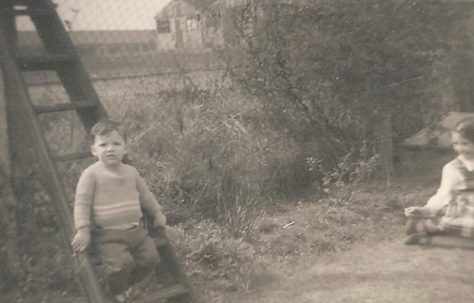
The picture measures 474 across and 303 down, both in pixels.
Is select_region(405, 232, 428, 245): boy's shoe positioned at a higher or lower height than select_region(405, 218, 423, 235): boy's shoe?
lower

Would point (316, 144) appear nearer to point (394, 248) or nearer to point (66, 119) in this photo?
point (394, 248)

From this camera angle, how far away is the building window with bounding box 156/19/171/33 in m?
6.62

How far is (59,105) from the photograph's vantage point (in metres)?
3.85

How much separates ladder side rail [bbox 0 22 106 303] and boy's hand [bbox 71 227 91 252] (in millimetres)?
54

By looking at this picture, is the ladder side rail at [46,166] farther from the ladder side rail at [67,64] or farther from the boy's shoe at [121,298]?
the ladder side rail at [67,64]

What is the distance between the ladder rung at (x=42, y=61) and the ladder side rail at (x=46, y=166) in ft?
0.30

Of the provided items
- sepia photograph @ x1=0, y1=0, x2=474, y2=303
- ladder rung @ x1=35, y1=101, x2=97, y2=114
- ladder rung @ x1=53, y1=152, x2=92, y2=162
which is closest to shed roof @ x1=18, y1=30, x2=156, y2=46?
sepia photograph @ x1=0, y1=0, x2=474, y2=303

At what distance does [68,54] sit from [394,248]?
2.99 m

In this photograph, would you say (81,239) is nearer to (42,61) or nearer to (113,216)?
(113,216)

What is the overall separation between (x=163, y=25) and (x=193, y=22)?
390 mm

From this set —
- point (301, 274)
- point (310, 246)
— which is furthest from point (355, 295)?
point (310, 246)

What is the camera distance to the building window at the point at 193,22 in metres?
6.97

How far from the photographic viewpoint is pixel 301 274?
437 cm

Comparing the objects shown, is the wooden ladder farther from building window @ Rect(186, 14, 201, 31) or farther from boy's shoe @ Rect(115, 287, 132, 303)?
building window @ Rect(186, 14, 201, 31)
